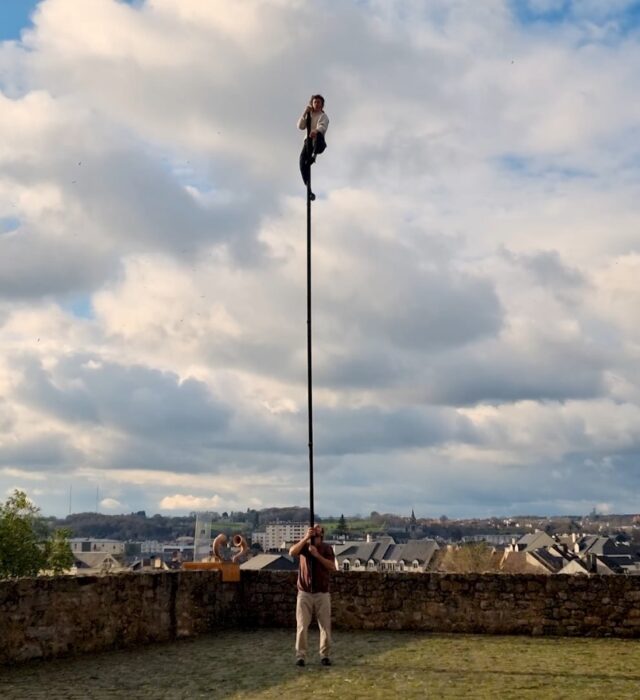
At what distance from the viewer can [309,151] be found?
1352 centimetres

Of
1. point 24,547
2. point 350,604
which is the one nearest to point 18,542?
point 24,547

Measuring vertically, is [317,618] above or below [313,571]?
below

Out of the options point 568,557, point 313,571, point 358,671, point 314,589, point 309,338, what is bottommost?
point 358,671

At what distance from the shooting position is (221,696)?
31.5 feet

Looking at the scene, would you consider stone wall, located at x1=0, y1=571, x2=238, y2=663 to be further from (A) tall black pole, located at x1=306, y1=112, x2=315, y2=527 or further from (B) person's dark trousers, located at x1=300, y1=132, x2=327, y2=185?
(B) person's dark trousers, located at x1=300, y1=132, x2=327, y2=185

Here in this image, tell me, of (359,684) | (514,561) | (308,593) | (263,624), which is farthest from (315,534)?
(514,561)

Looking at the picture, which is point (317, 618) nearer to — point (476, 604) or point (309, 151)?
point (476, 604)

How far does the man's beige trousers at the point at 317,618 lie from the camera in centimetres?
1163

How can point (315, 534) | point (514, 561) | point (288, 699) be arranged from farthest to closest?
point (514, 561)
point (315, 534)
point (288, 699)

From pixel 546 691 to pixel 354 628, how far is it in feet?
19.3

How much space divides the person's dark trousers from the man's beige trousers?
5.90 metres

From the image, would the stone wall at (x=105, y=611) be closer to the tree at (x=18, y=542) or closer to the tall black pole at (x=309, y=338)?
the tall black pole at (x=309, y=338)

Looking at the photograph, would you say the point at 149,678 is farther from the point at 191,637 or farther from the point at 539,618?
the point at 539,618

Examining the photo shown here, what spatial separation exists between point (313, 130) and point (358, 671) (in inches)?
288
